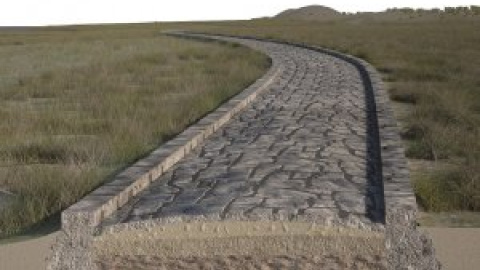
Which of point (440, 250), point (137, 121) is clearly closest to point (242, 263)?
point (440, 250)

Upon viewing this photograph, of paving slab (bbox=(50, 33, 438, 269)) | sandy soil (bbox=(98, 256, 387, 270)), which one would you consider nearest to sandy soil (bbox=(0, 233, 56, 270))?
paving slab (bbox=(50, 33, 438, 269))

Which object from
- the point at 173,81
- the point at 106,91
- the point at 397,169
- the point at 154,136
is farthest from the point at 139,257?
the point at 173,81

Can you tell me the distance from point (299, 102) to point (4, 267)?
341 inches

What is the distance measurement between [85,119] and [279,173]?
20.5 ft

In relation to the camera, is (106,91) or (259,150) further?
(106,91)

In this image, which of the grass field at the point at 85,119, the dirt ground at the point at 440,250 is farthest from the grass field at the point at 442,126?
the grass field at the point at 85,119

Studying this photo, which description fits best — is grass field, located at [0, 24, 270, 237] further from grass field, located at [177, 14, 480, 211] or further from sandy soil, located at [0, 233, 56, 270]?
grass field, located at [177, 14, 480, 211]

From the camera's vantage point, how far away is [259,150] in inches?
327

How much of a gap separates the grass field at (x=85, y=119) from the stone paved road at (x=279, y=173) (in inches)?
31.4

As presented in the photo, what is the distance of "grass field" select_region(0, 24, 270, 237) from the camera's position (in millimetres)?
6945

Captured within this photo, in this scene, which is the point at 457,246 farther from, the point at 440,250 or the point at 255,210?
the point at 255,210

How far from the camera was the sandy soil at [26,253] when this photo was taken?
5.23 m

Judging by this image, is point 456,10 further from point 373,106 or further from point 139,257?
point 139,257

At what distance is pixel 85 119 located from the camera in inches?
493
